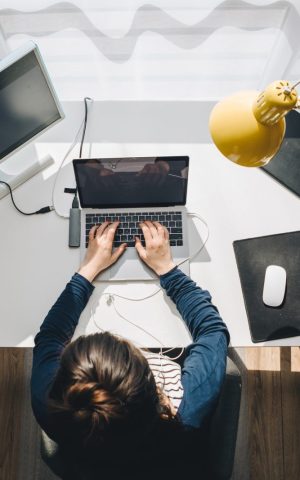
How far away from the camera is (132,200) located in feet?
4.26

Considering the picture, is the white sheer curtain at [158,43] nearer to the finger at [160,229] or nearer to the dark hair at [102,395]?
the finger at [160,229]

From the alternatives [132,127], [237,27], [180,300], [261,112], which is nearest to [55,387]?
[180,300]

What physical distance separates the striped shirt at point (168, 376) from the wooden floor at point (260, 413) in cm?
64

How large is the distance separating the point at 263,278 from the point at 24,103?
0.74m

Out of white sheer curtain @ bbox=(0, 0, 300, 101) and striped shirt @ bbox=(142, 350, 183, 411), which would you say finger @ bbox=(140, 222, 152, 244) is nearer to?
striped shirt @ bbox=(142, 350, 183, 411)

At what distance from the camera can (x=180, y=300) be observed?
1.21m

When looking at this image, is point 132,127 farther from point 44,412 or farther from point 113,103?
point 44,412

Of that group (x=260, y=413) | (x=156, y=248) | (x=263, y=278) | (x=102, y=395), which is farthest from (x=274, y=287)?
(x=260, y=413)

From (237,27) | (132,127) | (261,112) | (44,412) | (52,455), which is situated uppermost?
(237,27)

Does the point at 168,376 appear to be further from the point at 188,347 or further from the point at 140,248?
the point at 140,248

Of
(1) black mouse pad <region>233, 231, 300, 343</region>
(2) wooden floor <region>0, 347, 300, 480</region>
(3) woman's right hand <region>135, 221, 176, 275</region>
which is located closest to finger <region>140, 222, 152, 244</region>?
(3) woman's right hand <region>135, 221, 176, 275</region>

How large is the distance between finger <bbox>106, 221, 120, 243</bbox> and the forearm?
0.17 m

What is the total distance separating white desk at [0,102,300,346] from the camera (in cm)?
124

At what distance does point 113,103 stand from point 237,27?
0.42 metres
